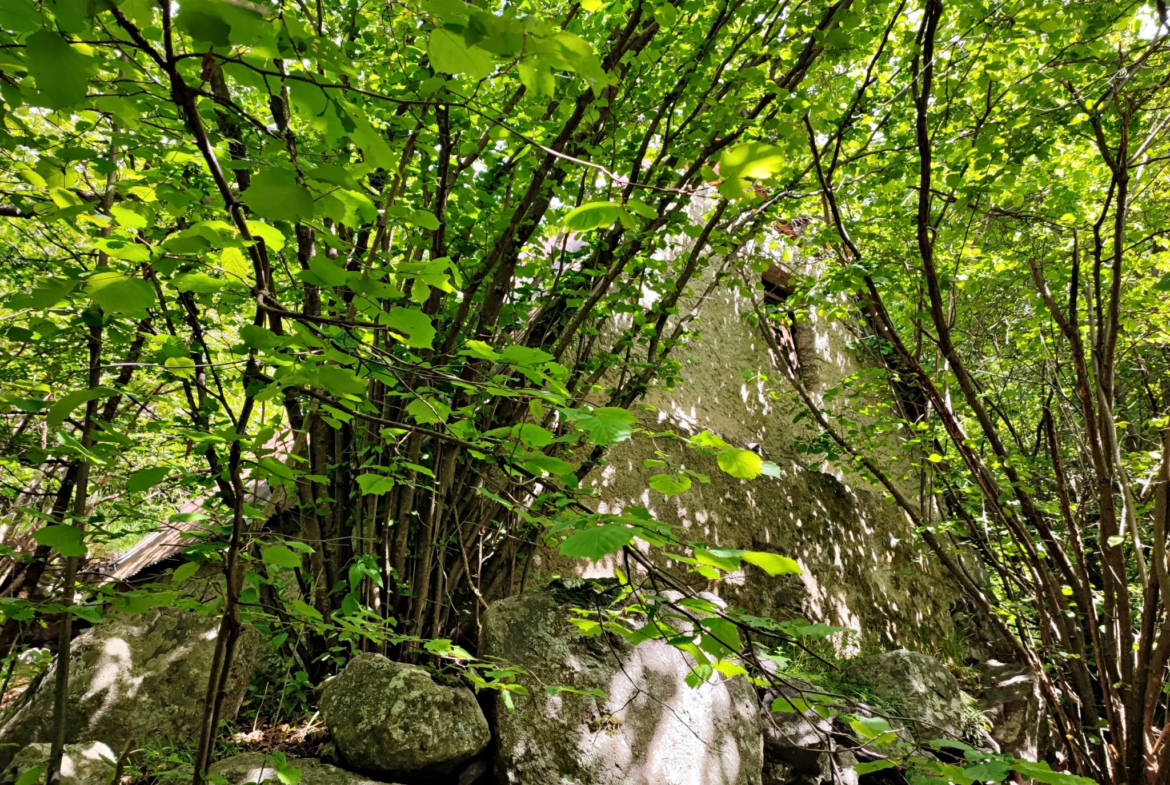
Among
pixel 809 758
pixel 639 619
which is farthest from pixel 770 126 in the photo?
pixel 809 758

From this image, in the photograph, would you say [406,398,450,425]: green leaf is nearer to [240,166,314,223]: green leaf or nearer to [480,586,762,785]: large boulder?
[240,166,314,223]: green leaf

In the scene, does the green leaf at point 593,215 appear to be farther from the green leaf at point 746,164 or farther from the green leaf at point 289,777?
the green leaf at point 289,777

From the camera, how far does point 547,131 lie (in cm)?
238

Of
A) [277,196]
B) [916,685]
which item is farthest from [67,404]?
[916,685]

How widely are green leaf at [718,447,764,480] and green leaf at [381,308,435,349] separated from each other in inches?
19.9

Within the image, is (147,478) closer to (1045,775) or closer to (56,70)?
(56,70)

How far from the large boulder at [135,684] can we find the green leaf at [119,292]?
7.63 feet

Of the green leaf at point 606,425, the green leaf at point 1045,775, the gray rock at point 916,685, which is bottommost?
the gray rock at point 916,685

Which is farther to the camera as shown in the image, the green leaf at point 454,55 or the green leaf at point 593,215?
the green leaf at point 593,215

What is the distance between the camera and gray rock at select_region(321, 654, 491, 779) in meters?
2.11

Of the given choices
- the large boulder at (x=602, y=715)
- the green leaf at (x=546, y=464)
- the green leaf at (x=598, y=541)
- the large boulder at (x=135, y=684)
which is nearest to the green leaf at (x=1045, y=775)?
the green leaf at (x=598, y=541)

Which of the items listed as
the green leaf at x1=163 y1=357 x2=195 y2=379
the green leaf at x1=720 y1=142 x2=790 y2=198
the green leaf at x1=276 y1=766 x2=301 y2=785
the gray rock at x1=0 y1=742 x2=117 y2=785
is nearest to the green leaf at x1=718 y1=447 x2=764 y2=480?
the green leaf at x1=720 y1=142 x2=790 y2=198

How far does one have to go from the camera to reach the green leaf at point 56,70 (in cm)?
55

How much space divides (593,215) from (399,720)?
6.85 feet
